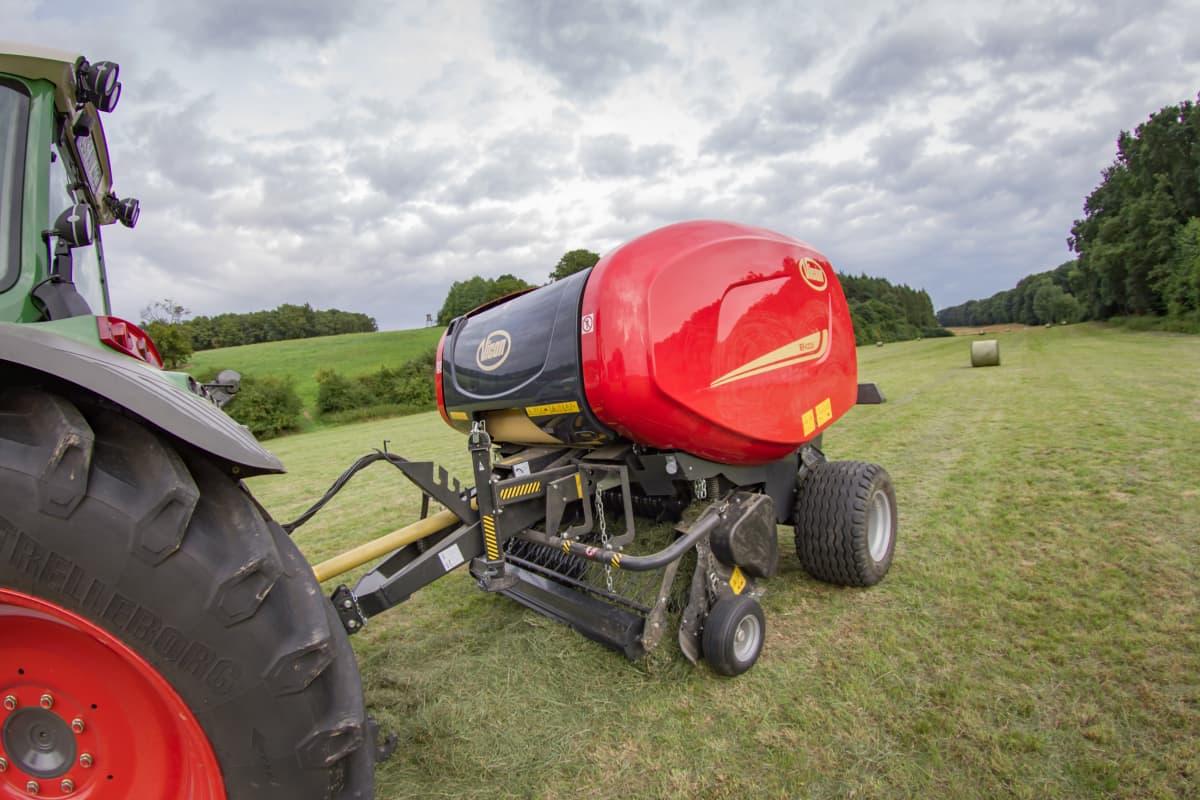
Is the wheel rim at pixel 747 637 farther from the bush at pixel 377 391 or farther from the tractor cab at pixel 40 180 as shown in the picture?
the bush at pixel 377 391

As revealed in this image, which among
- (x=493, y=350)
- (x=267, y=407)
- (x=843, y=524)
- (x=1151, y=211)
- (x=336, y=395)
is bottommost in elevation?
(x=843, y=524)

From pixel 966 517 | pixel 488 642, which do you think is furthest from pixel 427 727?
pixel 966 517

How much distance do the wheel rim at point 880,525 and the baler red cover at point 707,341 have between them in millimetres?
646

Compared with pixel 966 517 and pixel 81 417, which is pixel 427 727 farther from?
pixel 966 517

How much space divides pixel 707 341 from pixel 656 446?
55 centimetres

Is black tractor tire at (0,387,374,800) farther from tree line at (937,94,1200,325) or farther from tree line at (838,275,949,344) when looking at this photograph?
tree line at (838,275,949,344)

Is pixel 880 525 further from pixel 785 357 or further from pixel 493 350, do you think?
pixel 493 350

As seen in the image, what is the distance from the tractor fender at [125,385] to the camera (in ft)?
4.19

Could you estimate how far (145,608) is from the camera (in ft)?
4.17

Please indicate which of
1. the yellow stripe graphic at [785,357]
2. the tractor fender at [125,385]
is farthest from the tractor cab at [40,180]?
the yellow stripe graphic at [785,357]

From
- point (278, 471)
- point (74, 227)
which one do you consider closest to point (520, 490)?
point (278, 471)

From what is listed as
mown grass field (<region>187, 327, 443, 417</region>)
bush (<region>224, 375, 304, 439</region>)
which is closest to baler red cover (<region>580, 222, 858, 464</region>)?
bush (<region>224, 375, 304, 439</region>)

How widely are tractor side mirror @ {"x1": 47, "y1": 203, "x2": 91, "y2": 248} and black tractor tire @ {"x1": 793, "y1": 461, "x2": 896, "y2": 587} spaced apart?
3.35 metres

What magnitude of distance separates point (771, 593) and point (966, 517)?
2012mm
